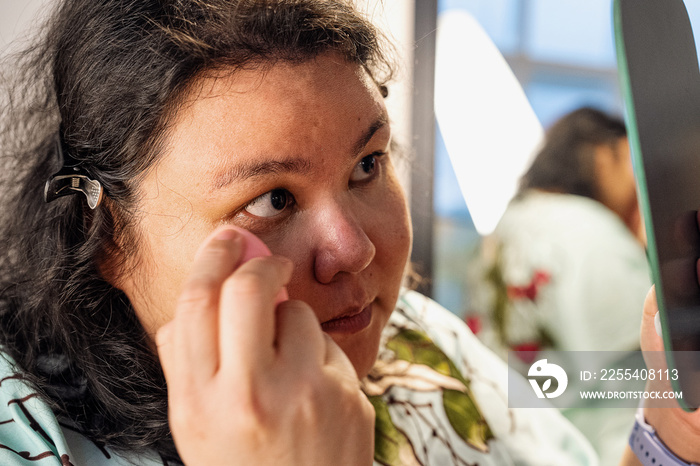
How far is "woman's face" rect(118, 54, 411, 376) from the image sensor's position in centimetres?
60

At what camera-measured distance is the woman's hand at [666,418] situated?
70cm

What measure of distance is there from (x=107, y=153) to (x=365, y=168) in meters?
0.31

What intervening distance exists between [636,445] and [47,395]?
0.77 metres

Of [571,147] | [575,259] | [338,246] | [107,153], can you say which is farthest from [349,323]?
[571,147]

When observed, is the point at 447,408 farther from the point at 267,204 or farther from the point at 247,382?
the point at 247,382

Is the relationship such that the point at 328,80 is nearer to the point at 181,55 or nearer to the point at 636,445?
the point at 181,55

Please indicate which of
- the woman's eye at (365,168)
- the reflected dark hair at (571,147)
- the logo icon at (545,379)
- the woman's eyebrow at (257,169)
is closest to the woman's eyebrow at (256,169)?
the woman's eyebrow at (257,169)

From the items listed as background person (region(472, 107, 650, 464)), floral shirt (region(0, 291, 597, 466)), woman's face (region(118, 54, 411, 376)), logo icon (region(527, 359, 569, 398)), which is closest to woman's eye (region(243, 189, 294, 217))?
woman's face (region(118, 54, 411, 376))

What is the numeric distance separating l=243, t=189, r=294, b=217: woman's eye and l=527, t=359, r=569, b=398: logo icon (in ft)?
2.34

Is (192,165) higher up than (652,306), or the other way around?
(192,165)

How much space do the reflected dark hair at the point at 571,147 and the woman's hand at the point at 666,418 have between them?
1.29 metres

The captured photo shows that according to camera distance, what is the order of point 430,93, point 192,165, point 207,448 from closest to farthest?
point 207,448, point 192,165, point 430,93

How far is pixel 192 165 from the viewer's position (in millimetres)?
621

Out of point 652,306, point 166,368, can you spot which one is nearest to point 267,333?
point 166,368
